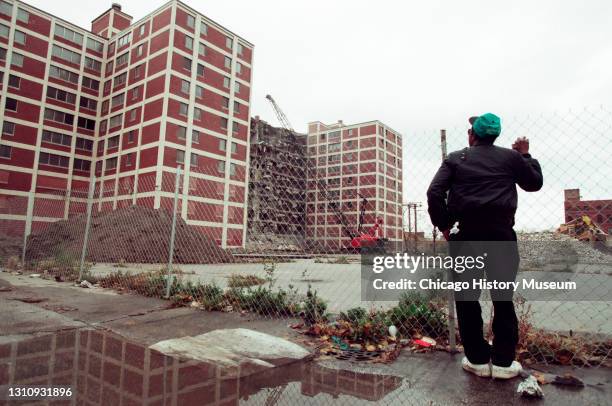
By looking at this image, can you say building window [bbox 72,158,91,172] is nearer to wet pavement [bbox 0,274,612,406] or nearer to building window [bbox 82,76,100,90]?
building window [bbox 82,76,100,90]

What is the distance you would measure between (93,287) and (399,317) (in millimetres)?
6494

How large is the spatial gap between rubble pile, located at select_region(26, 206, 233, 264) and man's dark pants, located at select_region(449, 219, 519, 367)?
54.3 feet

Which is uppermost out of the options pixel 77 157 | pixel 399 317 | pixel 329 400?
pixel 77 157

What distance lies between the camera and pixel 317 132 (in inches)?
3187

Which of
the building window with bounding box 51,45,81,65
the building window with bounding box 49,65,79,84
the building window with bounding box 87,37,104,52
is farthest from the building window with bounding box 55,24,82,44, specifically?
the building window with bounding box 49,65,79,84

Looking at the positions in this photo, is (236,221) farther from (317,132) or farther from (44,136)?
(317,132)

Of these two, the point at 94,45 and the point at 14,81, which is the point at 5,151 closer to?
the point at 14,81

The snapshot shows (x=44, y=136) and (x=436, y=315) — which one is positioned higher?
(x=44, y=136)

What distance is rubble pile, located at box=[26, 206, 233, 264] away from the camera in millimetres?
18328

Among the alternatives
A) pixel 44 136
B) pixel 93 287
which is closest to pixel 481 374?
pixel 93 287

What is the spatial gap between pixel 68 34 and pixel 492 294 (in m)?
49.8

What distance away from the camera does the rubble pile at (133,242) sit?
18328 mm

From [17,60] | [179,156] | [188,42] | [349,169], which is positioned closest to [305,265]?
[179,156]

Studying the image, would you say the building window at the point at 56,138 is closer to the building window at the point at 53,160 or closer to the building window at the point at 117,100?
the building window at the point at 53,160
